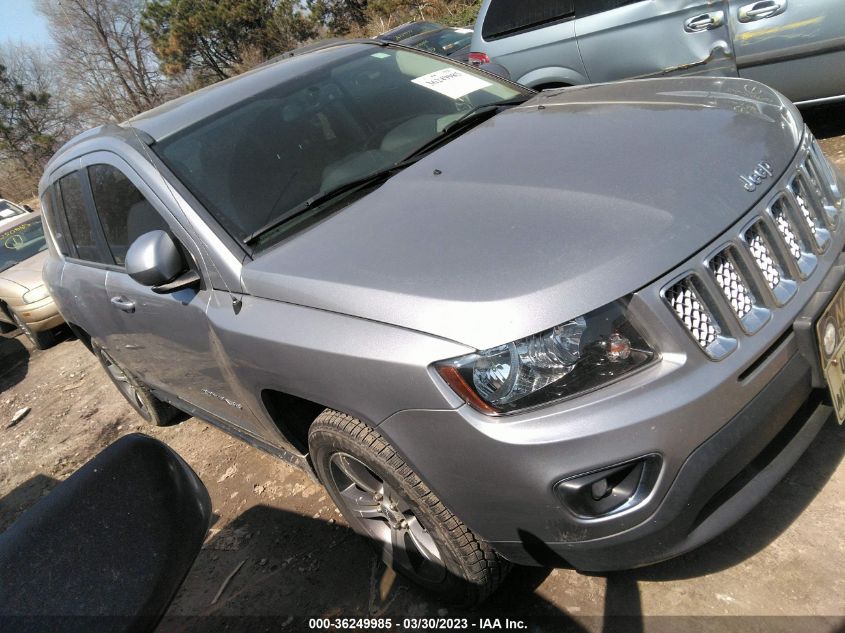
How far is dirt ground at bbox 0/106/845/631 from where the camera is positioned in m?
2.12

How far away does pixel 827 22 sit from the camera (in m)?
4.53

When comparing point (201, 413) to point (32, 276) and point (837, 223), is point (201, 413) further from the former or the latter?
point (32, 276)

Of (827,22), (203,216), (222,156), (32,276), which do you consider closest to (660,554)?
(203,216)

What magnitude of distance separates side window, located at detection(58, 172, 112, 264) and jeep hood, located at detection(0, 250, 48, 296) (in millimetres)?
4393

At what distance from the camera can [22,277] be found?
802cm

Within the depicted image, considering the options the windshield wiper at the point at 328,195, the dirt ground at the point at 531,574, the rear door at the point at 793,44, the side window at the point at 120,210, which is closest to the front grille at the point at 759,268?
the dirt ground at the point at 531,574

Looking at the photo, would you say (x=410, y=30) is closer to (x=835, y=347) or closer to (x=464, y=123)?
(x=464, y=123)

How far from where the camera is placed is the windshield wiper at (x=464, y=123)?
286 centimetres

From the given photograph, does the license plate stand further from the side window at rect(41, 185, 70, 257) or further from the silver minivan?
the side window at rect(41, 185, 70, 257)

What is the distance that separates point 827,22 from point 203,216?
4.34m

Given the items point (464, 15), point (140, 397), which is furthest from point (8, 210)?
point (464, 15)

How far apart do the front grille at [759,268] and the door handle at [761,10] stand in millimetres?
3063

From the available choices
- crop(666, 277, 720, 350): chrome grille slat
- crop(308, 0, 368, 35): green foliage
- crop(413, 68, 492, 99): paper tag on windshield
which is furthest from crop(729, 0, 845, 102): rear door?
crop(308, 0, 368, 35): green foliage

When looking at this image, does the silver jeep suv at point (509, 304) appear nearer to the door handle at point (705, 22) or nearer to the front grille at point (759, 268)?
the front grille at point (759, 268)
